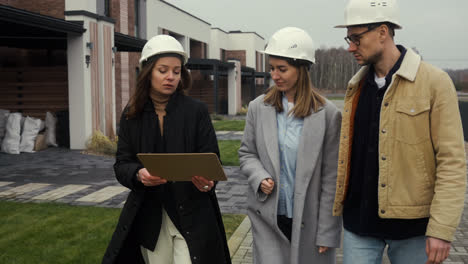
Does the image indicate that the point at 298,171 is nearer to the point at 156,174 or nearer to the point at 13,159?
the point at 156,174

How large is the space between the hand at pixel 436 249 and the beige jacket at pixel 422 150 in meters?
0.03

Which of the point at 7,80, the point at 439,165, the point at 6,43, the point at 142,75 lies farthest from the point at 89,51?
the point at 439,165

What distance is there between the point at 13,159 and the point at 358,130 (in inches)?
474

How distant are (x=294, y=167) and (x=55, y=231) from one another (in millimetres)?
4326

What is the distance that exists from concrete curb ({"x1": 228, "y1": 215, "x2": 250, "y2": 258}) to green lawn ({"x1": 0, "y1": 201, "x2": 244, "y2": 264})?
9cm

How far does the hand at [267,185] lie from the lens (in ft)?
9.84

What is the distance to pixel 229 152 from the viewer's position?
14734 millimetres

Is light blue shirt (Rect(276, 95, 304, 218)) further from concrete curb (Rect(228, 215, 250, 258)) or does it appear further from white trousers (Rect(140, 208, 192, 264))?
concrete curb (Rect(228, 215, 250, 258))

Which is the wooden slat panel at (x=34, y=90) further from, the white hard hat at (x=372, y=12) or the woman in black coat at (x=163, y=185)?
the white hard hat at (x=372, y=12)

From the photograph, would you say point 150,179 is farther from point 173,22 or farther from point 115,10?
point 173,22

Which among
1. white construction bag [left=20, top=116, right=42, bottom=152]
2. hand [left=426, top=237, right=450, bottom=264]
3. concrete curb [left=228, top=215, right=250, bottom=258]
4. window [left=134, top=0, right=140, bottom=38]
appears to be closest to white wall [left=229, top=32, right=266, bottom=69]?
window [left=134, top=0, right=140, bottom=38]

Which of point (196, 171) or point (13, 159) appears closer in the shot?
point (196, 171)

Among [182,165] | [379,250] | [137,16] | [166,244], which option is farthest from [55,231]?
[137,16]

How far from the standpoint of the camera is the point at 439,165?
2.46 m
